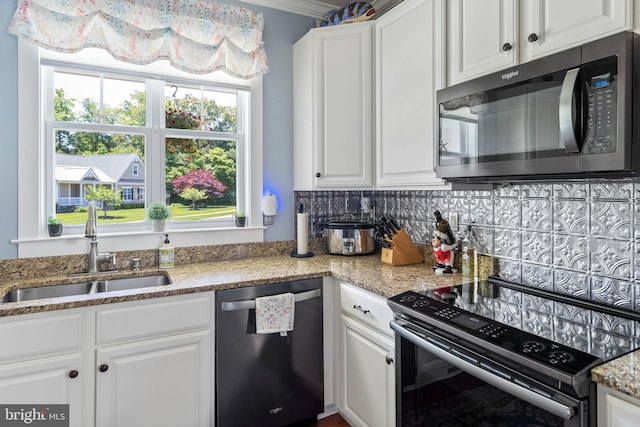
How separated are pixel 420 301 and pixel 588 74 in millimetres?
946

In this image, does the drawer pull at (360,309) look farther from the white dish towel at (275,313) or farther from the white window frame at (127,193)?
the white window frame at (127,193)

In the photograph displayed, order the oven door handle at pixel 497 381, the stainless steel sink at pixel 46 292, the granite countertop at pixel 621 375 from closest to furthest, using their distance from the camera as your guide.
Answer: the granite countertop at pixel 621 375
the oven door handle at pixel 497 381
the stainless steel sink at pixel 46 292

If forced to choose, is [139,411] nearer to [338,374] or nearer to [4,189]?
[338,374]

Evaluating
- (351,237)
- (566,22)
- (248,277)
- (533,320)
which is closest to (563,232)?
(533,320)

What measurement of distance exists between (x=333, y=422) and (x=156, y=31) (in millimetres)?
2420

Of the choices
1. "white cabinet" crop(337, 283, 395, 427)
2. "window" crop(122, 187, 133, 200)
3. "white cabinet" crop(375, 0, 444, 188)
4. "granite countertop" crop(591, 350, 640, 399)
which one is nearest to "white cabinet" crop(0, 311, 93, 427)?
"window" crop(122, 187, 133, 200)

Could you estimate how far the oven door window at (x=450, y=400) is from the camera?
1.15 metres

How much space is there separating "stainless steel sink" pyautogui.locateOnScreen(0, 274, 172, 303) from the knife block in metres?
1.21

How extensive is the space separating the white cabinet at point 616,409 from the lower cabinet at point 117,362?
1517mm

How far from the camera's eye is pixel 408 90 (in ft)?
6.68

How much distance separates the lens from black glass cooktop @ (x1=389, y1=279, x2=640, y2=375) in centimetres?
109

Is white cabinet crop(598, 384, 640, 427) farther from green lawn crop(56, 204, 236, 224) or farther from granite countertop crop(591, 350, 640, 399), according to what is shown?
green lawn crop(56, 204, 236, 224)

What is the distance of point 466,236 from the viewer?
83.7 inches

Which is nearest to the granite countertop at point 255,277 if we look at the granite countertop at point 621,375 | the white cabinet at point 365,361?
the white cabinet at point 365,361
